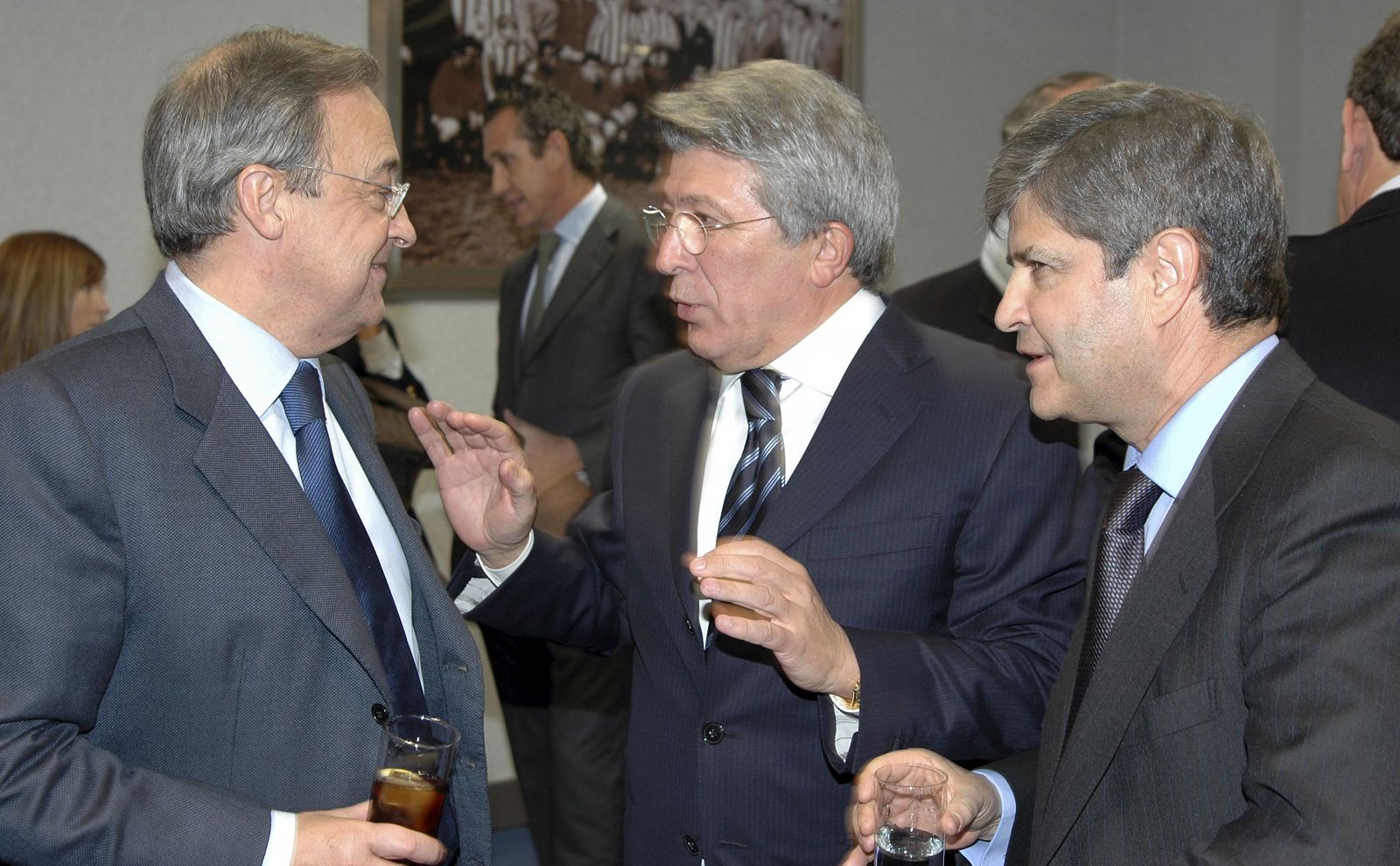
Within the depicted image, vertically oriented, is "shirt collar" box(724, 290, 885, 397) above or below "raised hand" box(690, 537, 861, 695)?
above

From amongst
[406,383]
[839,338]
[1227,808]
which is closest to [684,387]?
[839,338]

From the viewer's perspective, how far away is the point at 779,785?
6.47 ft

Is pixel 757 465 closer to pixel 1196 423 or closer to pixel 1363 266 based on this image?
pixel 1196 423

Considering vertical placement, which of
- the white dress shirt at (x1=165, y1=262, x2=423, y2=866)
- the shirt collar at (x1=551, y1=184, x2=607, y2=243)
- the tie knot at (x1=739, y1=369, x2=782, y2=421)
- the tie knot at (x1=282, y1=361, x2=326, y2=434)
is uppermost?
the white dress shirt at (x1=165, y1=262, x2=423, y2=866)

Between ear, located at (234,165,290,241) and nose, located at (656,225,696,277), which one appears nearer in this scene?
ear, located at (234,165,290,241)

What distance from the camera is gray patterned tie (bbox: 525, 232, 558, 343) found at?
13.9 feet

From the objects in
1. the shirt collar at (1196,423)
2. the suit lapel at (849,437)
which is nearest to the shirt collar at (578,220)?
the suit lapel at (849,437)

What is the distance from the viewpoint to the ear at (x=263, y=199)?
1.77 metres

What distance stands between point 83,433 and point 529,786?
280 centimetres

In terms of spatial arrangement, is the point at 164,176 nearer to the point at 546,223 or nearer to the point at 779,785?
the point at 779,785

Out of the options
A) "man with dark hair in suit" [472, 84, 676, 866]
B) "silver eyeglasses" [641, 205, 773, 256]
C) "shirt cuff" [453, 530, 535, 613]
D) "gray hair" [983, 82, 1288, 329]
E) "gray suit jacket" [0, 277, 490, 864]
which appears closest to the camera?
"gray suit jacket" [0, 277, 490, 864]

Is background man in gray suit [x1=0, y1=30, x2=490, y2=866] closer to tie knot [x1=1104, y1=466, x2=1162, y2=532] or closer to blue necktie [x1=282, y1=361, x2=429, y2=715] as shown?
blue necktie [x1=282, y1=361, x2=429, y2=715]

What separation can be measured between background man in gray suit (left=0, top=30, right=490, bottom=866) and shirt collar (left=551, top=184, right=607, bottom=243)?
7.53ft

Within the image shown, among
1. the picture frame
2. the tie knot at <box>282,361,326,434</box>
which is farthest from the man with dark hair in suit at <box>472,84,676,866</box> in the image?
the tie knot at <box>282,361,326,434</box>
